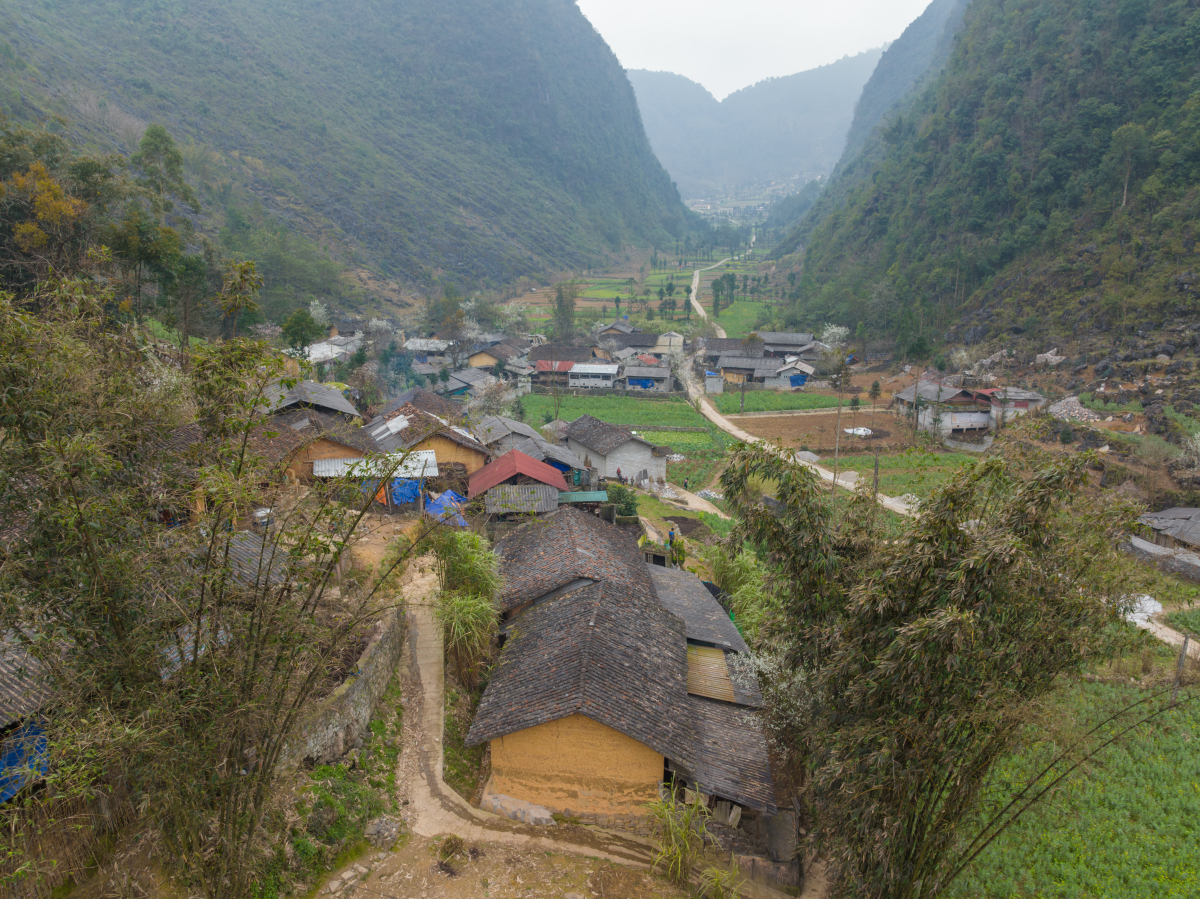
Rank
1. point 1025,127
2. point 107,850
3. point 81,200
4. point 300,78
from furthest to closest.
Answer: point 300,78
point 1025,127
point 81,200
point 107,850

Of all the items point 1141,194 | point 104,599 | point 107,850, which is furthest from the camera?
point 1141,194

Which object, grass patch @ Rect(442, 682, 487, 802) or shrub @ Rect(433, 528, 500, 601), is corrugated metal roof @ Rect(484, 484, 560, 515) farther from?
grass patch @ Rect(442, 682, 487, 802)

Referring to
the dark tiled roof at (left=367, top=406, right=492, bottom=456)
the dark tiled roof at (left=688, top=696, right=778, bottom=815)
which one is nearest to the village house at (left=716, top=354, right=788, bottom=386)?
the dark tiled roof at (left=367, top=406, right=492, bottom=456)

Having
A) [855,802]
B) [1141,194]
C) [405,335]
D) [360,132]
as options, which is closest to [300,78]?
[360,132]

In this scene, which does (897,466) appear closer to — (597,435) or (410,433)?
(597,435)

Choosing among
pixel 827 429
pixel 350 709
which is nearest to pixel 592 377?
pixel 827 429

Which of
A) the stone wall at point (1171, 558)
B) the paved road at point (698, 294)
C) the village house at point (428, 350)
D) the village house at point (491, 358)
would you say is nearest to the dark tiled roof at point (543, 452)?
the stone wall at point (1171, 558)

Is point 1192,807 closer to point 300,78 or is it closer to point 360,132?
point 360,132
